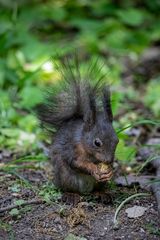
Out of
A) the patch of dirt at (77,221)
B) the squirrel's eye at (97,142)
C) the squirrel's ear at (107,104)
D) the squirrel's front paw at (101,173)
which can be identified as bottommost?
the patch of dirt at (77,221)

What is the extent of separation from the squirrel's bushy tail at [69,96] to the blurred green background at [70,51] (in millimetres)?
583

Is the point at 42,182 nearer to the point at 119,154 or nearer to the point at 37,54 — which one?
the point at 119,154

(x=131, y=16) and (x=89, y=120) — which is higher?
(x=131, y=16)

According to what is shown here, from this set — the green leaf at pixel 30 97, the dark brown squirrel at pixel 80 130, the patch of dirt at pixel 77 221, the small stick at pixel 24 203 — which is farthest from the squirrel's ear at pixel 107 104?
the green leaf at pixel 30 97

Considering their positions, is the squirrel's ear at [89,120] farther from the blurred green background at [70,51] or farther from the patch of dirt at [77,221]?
the blurred green background at [70,51]

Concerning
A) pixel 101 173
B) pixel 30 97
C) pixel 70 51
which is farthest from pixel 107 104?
pixel 70 51

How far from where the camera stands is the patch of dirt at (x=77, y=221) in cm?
348

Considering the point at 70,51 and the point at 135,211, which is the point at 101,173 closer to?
the point at 135,211

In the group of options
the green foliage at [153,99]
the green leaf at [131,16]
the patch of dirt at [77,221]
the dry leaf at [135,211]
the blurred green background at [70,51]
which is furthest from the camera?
the green leaf at [131,16]

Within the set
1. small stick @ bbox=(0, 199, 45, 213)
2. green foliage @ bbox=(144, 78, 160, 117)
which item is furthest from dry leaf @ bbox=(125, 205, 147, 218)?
green foliage @ bbox=(144, 78, 160, 117)

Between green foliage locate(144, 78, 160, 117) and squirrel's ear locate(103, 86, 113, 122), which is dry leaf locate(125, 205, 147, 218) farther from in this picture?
green foliage locate(144, 78, 160, 117)

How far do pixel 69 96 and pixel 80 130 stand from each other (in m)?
0.28

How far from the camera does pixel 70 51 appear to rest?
24.5 ft

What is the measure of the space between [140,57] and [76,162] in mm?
4582
